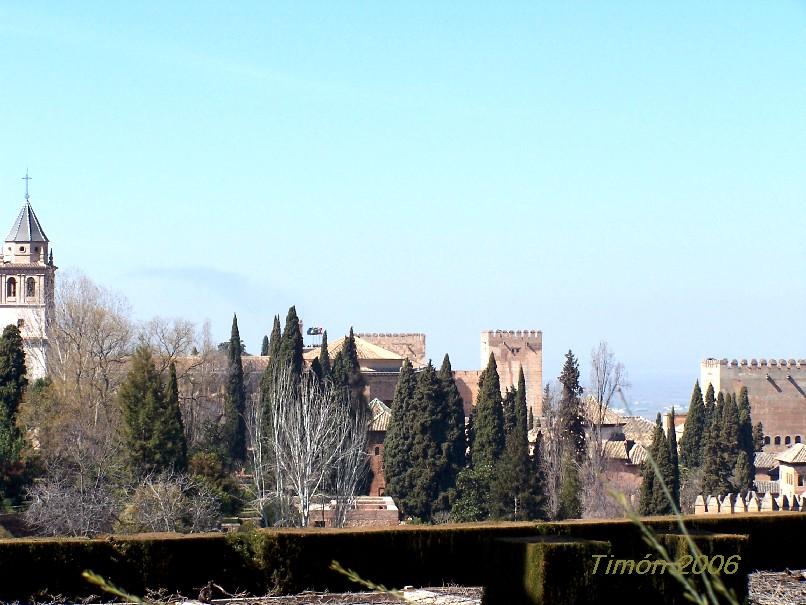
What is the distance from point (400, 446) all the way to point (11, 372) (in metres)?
11.4

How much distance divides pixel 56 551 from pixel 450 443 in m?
25.9

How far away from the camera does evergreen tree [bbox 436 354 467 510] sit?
34638 mm

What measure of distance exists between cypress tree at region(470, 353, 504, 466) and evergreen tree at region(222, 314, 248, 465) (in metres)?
6.99

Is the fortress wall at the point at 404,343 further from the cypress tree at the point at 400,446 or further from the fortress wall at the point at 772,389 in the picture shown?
the cypress tree at the point at 400,446

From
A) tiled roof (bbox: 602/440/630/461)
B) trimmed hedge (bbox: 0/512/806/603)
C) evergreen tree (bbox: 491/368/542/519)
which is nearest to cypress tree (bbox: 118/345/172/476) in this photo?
evergreen tree (bbox: 491/368/542/519)

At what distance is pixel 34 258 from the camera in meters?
49.9

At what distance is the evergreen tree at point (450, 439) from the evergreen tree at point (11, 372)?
11.4 m

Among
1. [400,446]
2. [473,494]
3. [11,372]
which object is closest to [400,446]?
[400,446]

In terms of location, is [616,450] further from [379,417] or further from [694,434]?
[379,417]

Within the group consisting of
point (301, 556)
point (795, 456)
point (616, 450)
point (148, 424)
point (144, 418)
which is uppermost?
point (144, 418)

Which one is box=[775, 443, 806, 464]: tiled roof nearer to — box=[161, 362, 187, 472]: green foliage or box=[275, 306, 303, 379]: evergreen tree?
box=[275, 306, 303, 379]: evergreen tree

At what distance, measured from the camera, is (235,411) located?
39.2 m

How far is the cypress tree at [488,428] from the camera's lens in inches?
1398

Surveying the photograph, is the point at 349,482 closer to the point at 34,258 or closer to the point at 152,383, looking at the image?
the point at 152,383
